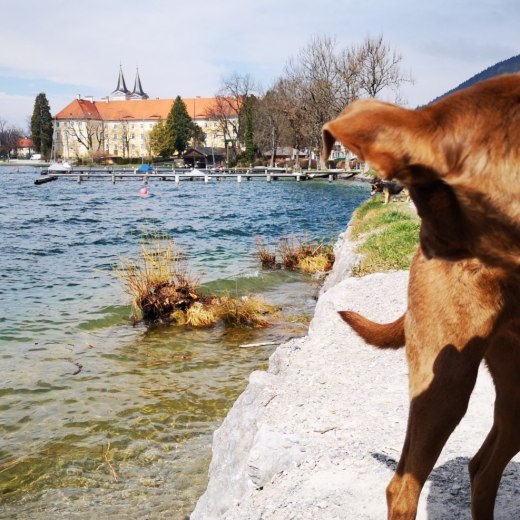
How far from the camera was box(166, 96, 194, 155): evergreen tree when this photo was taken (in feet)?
390

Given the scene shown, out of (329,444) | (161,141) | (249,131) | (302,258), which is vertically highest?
(249,131)

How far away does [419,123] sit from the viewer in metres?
1.22

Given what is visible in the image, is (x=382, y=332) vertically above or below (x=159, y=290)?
above

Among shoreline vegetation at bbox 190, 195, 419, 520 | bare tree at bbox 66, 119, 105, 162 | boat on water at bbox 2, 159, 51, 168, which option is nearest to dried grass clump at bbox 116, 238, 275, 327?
shoreline vegetation at bbox 190, 195, 419, 520

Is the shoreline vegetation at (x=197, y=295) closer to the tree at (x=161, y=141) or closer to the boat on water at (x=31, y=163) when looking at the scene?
the tree at (x=161, y=141)

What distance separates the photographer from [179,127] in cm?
11950

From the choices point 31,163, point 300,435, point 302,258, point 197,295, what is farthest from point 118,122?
point 300,435

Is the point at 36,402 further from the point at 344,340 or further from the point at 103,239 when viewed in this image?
the point at 103,239

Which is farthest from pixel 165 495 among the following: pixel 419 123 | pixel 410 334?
pixel 419 123

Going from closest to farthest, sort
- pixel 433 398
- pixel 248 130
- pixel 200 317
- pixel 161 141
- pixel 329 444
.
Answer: pixel 433 398, pixel 329 444, pixel 200 317, pixel 248 130, pixel 161 141

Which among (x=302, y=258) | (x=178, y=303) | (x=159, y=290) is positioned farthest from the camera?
(x=302, y=258)

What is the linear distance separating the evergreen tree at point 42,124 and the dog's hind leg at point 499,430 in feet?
463

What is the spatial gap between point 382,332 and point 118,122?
152382 mm

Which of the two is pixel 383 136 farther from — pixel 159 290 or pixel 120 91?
pixel 120 91
